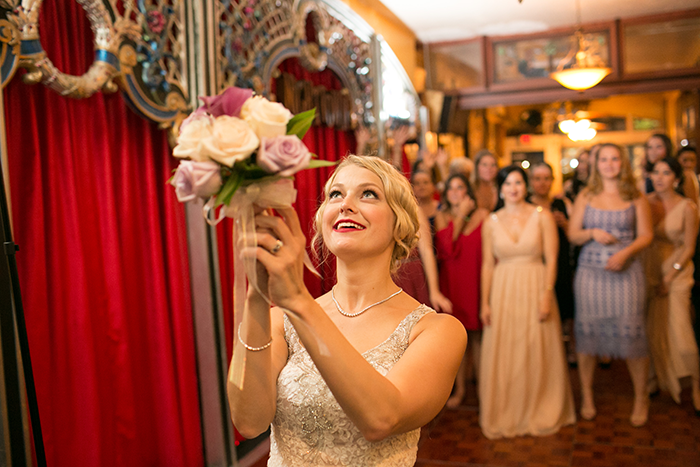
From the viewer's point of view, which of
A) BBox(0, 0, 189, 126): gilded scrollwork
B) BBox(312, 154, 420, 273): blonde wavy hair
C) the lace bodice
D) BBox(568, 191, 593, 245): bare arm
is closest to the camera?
the lace bodice

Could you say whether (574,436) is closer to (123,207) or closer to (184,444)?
(184,444)

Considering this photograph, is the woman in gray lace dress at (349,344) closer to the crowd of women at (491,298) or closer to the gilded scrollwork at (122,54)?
the crowd of women at (491,298)

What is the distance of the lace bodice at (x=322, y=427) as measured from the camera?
54.0 inches

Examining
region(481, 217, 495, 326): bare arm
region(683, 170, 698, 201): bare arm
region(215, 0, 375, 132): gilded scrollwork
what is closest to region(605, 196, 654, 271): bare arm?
region(481, 217, 495, 326): bare arm

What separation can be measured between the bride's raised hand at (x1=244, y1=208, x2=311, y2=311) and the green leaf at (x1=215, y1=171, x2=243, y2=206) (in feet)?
0.22

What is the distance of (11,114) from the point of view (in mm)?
1992

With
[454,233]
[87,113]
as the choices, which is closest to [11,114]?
[87,113]

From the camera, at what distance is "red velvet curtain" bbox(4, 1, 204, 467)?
80.9 inches

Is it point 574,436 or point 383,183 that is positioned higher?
point 383,183

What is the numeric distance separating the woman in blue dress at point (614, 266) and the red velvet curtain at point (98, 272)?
7.70ft

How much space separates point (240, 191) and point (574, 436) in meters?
3.14

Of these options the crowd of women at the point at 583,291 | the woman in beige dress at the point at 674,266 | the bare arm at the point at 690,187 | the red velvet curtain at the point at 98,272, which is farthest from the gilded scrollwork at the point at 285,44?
the bare arm at the point at 690,187

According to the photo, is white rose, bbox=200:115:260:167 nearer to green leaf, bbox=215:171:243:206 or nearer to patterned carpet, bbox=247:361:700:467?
green leaf, bbox=215:171:243:206

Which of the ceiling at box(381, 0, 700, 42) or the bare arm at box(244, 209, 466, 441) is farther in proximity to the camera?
the ceiling at box(381, 0, 700, 42)
